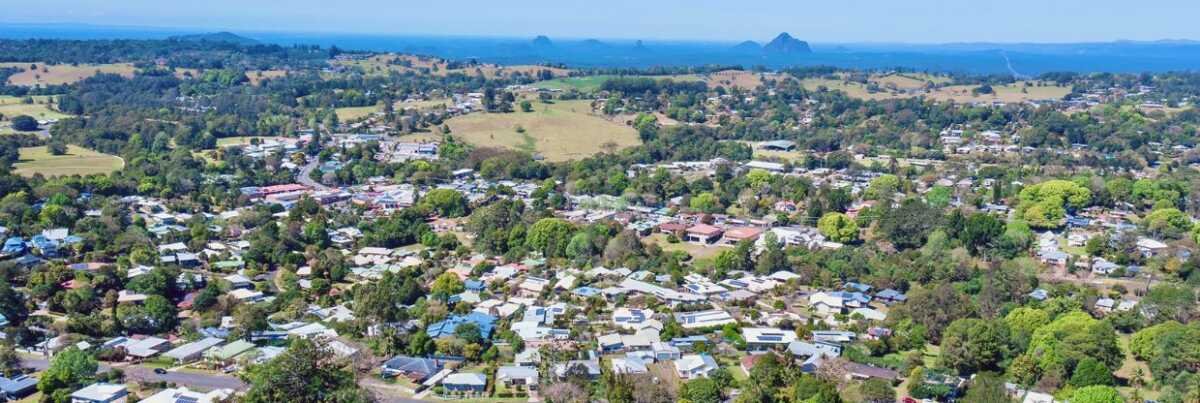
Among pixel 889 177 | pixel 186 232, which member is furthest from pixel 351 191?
pixel 889 177

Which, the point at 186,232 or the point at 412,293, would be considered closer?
the point at 412,293

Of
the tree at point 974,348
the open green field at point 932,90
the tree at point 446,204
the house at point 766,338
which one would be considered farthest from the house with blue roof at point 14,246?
the open green field at point 932,90

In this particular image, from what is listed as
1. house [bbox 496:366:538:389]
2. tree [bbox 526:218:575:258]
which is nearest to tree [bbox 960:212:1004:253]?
tree [bbox 526:218:575:258]

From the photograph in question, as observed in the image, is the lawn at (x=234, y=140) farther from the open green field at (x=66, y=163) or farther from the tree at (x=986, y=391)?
the tree at (x=986, y=391)

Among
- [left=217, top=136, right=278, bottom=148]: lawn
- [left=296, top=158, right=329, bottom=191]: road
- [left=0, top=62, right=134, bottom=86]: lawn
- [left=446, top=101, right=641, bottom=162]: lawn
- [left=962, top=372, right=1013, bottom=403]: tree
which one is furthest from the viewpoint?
A: [left=0, top=62, right=134, bottom=86]: lawn

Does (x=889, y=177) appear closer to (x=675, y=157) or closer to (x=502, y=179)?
(x=675, y=157)

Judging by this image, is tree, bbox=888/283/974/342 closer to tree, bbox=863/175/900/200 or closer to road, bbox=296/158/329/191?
tree, bbox=863/175/900/200

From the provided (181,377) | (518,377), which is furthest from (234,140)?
(518,377)
